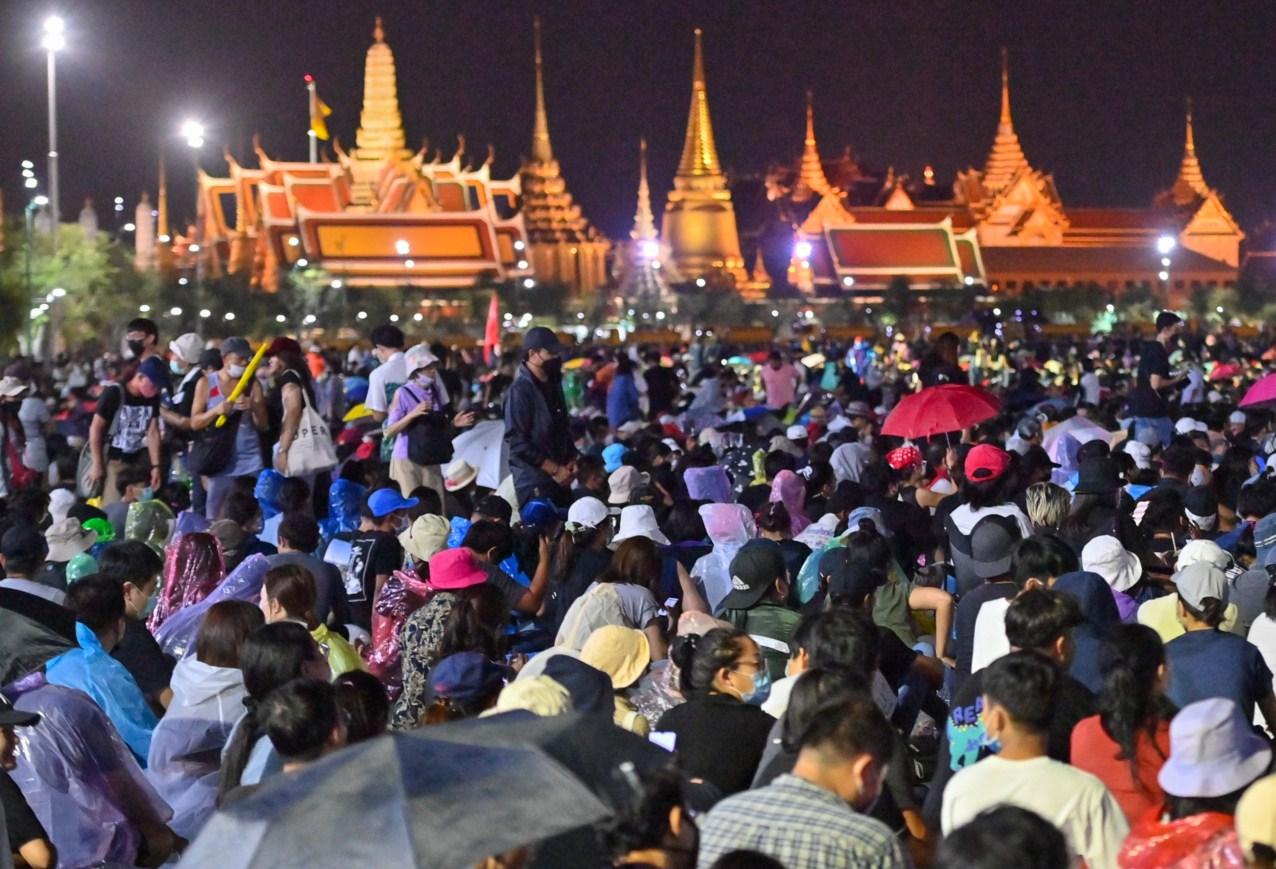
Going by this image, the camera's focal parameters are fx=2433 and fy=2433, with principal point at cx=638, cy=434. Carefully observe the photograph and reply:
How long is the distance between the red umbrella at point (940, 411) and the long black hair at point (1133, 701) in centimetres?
632

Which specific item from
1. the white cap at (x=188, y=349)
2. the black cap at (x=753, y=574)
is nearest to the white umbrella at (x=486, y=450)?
the white cap at (x=188, y=349)

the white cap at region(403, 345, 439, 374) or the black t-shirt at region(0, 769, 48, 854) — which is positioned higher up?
the white cap at region(403, 345, 439, 374)

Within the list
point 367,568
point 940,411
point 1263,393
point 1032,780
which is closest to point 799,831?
point 1032,780

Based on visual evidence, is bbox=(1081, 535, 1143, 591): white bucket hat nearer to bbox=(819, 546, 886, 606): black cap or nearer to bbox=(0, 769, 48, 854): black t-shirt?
bbox=(819, 546, 886, 606): black cap

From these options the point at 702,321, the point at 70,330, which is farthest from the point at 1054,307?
the point at 70,330

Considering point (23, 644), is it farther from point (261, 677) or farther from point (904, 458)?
point (904, 458)

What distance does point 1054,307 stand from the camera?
7656cm

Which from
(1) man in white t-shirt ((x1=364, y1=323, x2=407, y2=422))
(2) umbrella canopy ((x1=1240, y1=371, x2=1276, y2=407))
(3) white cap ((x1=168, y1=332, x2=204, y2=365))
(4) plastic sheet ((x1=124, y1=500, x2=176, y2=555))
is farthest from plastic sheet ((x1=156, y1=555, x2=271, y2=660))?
(2) umbrella canopy ((x1=1240, y1=371, x2=1276, y2=407))

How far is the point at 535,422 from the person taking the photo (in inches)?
465

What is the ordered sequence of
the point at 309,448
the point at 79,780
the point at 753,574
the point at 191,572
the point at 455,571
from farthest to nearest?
the point at 309,448 → the point at 191,572 → the point at 455,571 → the point at 753,574 → the point at 79,780

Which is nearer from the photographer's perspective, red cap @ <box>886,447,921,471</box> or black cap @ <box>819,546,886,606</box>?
black cap @ <box>819,546,886,606</box>

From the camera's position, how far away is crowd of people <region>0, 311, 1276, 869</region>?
4477 mm

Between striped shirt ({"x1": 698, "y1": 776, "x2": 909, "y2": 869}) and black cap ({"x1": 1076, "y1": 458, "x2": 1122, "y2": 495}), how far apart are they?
4.83 meters

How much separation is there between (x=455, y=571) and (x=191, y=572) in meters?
1.16
